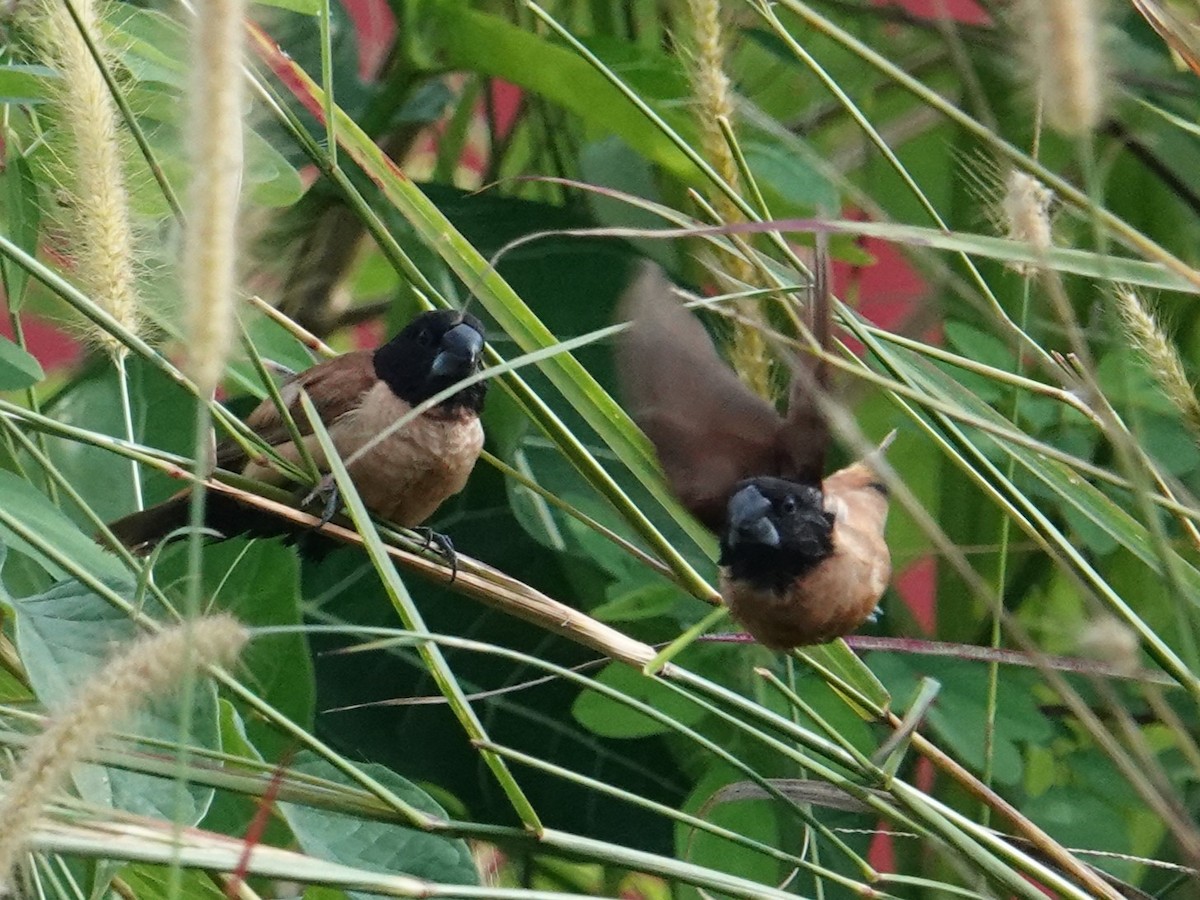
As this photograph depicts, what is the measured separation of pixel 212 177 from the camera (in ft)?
1.33

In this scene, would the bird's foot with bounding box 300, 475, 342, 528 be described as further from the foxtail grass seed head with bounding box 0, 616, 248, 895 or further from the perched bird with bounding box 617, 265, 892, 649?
the foxtail grass seed head with bounding box 0, 616, 248, 895

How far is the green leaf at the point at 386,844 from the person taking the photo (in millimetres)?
802

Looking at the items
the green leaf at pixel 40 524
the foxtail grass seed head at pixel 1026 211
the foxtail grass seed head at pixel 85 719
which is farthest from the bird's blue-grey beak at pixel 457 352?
the foxtail grass seed head at pixel 85 719

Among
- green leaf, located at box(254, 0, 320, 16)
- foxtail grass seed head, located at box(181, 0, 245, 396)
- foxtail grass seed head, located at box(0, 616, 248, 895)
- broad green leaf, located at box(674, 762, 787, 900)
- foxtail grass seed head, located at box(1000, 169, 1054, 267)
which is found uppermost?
green leaf, located at box(254, 0, 320, 16)

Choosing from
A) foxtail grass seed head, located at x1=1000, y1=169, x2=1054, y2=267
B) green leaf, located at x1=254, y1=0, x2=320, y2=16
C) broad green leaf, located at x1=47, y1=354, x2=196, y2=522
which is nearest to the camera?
foxtail grass seed head, located at x1=1000, y1=169, x2=1054, y2=267

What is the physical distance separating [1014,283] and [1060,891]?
81 cm

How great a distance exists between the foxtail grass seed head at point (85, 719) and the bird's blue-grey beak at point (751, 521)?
451mm

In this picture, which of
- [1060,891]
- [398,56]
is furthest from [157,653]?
[398,56]

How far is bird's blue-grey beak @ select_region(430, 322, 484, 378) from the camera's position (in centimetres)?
125

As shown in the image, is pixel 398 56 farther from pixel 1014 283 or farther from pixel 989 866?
pixel 989 866

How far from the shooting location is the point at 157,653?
50 cm

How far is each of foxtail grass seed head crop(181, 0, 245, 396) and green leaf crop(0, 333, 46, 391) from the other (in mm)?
465

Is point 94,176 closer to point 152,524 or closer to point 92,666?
point 92,666

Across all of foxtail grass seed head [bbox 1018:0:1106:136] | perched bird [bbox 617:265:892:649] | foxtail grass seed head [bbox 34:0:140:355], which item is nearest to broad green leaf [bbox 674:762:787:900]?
perched bird [bbox 617:265:892:649]
